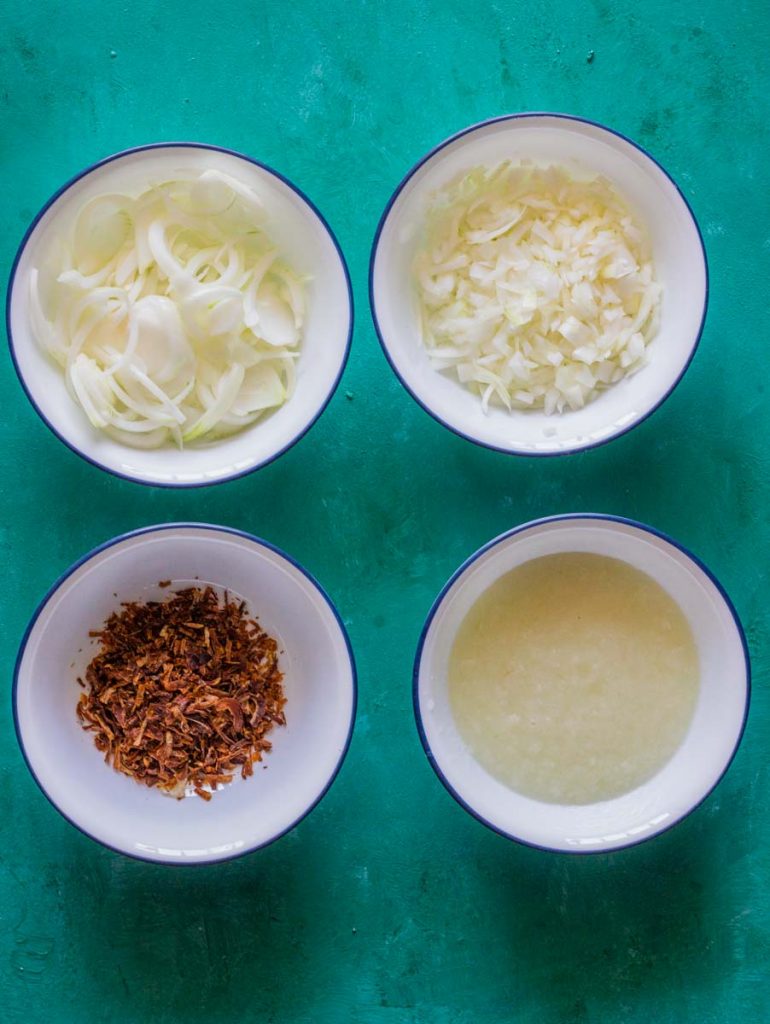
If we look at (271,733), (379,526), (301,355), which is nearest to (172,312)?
(301,355)

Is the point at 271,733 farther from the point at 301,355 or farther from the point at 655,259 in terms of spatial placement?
the point at 655,259

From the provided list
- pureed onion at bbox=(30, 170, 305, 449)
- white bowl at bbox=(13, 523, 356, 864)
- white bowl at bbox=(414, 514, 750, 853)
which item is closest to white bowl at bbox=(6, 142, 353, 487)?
pureed onion at bbox=(30, 170, 305, 449)

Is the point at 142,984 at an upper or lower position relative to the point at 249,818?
lower

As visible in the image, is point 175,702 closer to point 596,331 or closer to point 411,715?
point 411,715

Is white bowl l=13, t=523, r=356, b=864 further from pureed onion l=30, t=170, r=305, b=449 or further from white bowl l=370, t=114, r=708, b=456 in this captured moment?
white bowl l=370, t=114, r=708, b=456

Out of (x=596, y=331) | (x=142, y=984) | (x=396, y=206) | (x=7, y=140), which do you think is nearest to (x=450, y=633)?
(x=596, y=331)

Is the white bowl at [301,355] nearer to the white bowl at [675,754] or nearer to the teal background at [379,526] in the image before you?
the teal background at [379,526]
